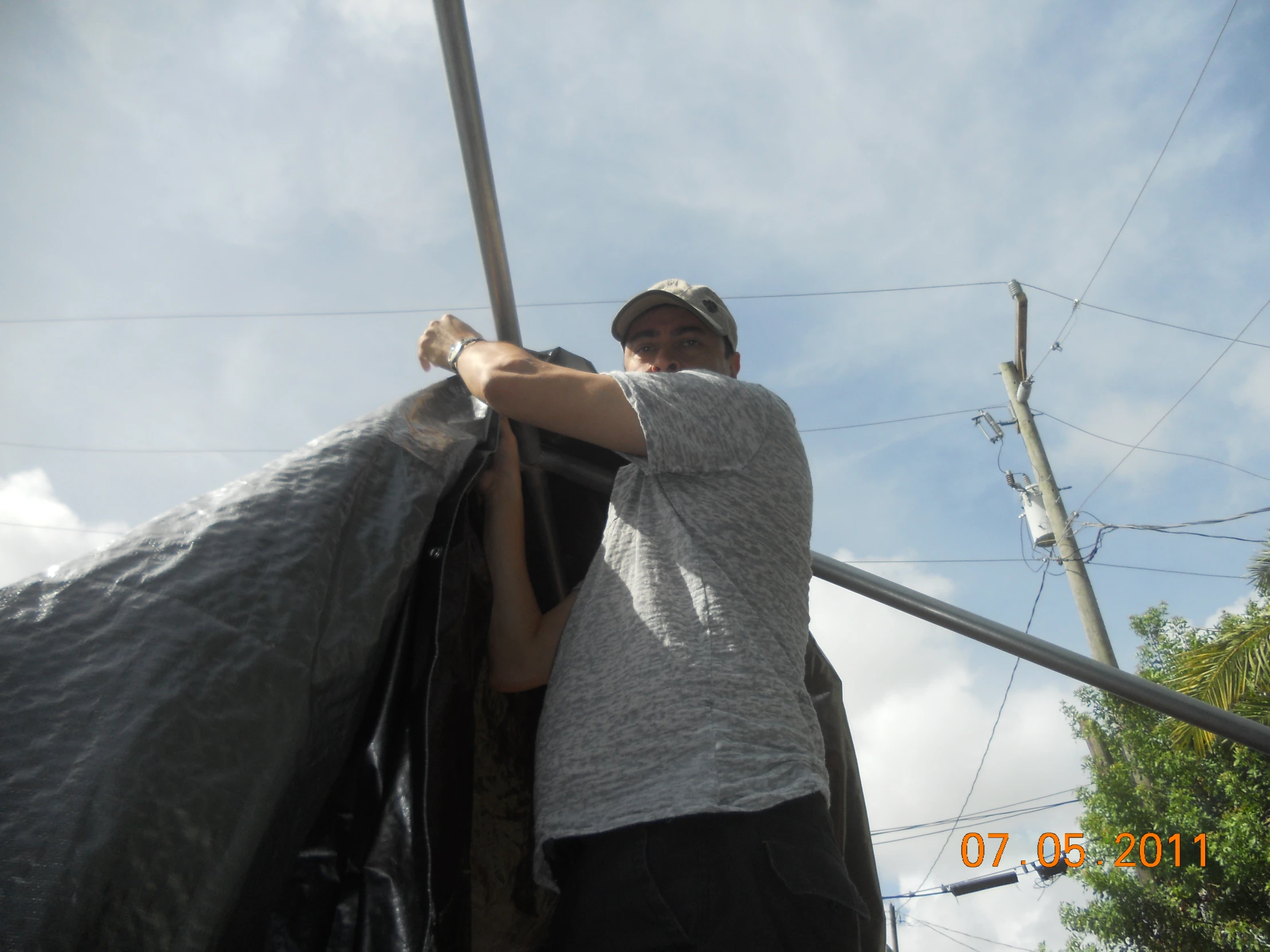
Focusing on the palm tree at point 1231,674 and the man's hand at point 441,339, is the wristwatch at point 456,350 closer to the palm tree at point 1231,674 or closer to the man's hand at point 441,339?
the man's hand at point 441,339

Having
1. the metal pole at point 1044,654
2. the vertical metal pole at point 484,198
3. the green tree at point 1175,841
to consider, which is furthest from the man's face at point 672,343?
the green tree at point 1175,841

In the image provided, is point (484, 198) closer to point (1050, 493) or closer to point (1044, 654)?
point (1044, 654)

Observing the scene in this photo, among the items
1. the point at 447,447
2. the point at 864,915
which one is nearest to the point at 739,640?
the point at 864,915

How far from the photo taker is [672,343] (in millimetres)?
1631

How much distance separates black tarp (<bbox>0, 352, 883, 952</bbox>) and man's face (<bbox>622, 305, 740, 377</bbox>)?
479 millimetres

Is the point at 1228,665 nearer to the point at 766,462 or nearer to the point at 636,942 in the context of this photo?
the point at 766,462

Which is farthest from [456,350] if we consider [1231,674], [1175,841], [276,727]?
[1175,841]

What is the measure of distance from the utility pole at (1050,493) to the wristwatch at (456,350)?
7.92 m

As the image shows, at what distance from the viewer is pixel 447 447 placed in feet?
3.72

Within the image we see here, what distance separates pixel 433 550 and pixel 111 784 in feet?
1.62

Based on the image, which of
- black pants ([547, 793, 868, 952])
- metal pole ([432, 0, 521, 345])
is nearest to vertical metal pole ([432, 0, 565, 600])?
metal pole ([432, 0, 521, 345])

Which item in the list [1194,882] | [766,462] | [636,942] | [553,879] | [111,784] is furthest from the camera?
[1194,882]

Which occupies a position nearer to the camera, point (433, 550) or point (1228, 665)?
point (433, 550)

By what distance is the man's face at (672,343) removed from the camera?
5.30ft
